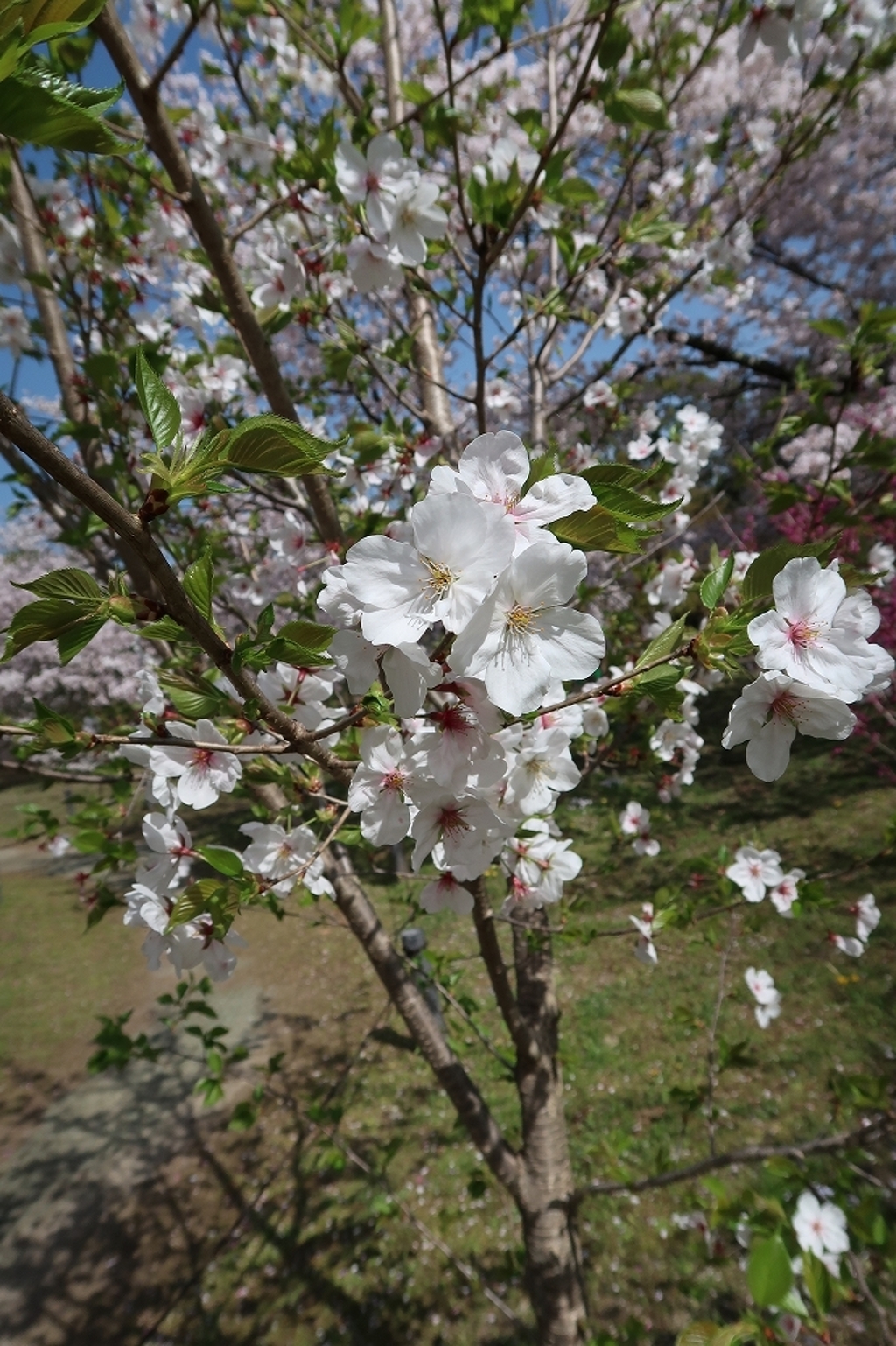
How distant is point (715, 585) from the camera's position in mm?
845

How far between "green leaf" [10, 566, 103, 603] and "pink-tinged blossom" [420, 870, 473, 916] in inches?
35.8

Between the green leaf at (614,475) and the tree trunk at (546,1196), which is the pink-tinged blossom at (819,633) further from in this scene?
the tree trunk at (546,1196)

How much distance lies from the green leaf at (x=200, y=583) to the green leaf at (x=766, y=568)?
645mm

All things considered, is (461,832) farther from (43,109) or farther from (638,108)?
(638,108)

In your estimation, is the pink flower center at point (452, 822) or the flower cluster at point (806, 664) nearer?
the flower cluster at point (806, 664)

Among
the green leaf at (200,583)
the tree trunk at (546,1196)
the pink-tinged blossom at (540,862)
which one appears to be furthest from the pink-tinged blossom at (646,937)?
the green leaf at (200,583)

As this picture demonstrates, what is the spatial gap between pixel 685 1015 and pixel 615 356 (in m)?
2.50

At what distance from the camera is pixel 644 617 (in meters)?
3.08

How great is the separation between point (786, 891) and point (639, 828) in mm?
596

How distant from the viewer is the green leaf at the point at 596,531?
0.72m

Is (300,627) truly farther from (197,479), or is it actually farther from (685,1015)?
(685,1015)

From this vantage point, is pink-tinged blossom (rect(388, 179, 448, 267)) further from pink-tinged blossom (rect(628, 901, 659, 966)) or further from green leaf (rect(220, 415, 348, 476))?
pink-tinged blossom (rect(628, 901, 659, 966))

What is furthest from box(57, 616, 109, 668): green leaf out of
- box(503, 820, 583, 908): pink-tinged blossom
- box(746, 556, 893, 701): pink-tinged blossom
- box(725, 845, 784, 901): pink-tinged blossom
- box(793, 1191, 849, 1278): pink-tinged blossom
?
box(793, 1191, 849, 1278): pink-tinged blossom

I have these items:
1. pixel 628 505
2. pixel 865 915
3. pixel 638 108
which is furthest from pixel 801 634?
Answer: pixel 865 915
